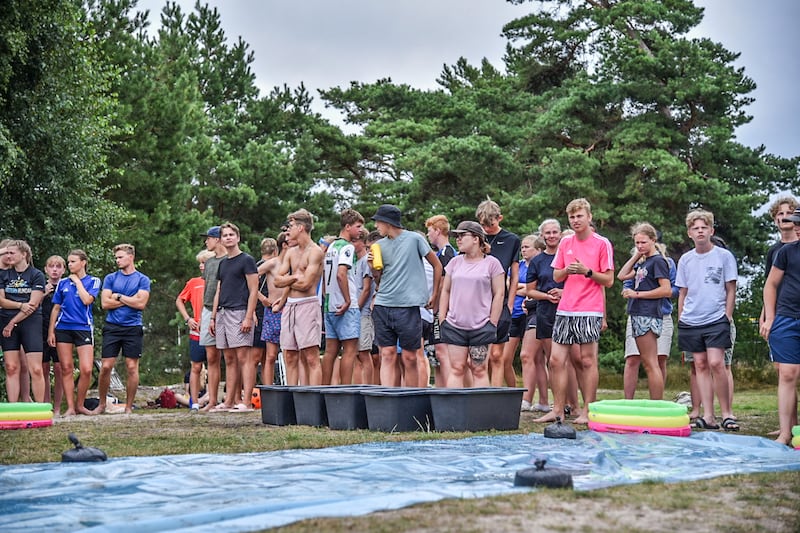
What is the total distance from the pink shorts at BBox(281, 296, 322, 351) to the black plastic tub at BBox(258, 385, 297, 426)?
130 centimetres

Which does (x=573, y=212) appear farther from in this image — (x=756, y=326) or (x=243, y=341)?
(x=756, y=326)

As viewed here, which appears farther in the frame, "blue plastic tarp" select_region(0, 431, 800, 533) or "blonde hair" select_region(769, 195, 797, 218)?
"blonde hair" select_region(769, 195, 797, 218)

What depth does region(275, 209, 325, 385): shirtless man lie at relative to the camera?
9.40 meters

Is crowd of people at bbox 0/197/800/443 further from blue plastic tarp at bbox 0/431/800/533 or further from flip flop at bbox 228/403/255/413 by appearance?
blue plastic tarp at bbox 0/431/800/533

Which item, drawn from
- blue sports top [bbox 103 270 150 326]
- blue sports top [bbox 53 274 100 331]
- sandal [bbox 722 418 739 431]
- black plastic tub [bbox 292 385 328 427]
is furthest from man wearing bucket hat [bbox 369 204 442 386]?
blue sports top [bbox 53 274 100 331]

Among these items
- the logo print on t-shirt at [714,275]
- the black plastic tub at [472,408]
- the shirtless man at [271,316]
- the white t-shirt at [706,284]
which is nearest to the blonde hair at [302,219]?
the shirtless man at [271,316]

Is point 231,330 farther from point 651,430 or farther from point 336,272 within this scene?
point 651,430

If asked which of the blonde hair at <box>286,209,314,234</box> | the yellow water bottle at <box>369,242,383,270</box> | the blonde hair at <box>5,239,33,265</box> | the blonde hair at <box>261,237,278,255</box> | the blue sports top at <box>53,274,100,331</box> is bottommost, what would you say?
the blue sports top at <box>53,274,100,331</box>

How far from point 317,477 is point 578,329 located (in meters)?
3.78

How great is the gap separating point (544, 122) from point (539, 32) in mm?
5002

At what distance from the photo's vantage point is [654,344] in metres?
8.37

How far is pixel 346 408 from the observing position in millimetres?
7500

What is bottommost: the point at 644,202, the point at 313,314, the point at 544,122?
the point at 313,314

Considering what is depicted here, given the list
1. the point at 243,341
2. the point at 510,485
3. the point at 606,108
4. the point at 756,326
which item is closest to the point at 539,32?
the point at 606,108
